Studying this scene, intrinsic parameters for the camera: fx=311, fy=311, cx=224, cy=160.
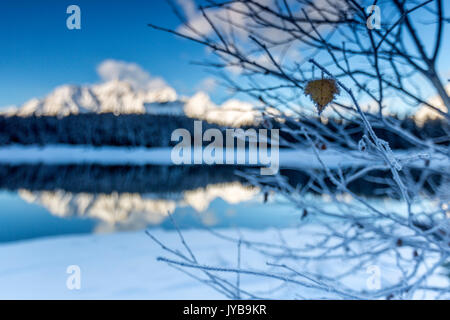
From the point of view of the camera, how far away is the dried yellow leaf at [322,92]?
17.8 inches

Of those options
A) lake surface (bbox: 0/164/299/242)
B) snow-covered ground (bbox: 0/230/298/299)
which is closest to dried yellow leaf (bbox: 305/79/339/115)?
snow-covered ground (bbox: 0/230/298/299)

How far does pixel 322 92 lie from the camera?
46 cm

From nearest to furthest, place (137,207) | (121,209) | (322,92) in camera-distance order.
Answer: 1. (322,92)
2. (121,209)
3. (137,207)

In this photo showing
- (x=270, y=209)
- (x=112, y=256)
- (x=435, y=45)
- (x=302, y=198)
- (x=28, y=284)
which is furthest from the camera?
(x=270, y=209)

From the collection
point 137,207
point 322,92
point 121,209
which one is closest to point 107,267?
point 322,92

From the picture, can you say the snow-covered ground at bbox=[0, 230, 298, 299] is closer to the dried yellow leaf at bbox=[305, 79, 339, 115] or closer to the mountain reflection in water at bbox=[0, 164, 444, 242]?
the mountain reflection in water at bbox=[0, 164, 444, 242]

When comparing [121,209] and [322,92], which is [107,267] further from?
[121,209]

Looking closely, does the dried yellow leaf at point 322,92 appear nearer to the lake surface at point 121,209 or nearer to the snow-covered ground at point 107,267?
the snow-covered ground at point 107,267

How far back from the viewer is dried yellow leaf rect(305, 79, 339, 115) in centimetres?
45

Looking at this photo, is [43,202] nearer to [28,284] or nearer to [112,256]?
[112,256]
